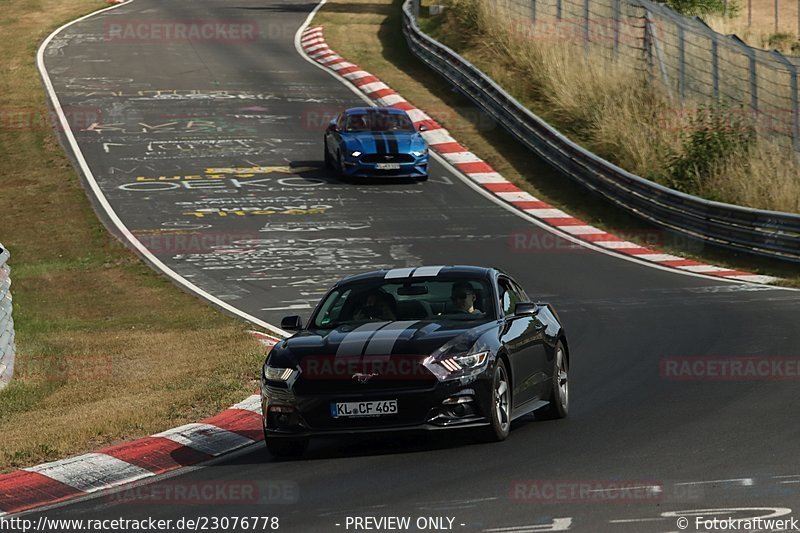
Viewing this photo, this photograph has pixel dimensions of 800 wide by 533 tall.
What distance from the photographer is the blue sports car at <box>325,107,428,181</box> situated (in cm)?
2902

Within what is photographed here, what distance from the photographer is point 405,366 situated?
10047 mm

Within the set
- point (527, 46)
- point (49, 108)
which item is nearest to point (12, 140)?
point (49, 108)

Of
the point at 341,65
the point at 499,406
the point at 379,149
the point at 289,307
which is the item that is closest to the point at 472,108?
the point at 379,149

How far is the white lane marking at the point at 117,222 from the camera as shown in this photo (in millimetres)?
19969

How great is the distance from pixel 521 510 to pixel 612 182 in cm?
1986

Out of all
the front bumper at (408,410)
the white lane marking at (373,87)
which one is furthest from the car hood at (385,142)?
the front bumper at (408,410)

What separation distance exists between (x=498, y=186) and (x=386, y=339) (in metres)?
19.0

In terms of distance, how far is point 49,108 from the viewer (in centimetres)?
3591

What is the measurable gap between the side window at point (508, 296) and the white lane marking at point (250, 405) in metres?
2.46

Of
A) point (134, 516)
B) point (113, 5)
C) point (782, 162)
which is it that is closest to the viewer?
point (134, 516)

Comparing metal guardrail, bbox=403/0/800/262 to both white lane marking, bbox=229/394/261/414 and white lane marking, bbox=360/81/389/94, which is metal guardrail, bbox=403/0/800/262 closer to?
white lane marking, bbox=360/81/389/94

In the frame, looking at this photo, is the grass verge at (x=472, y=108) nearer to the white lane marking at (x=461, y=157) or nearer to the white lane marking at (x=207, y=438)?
the white lane marking at (x=461, y=157)

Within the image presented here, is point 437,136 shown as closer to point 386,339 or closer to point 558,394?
point 558,394

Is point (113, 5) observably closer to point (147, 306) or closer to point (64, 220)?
point (64, 220)
